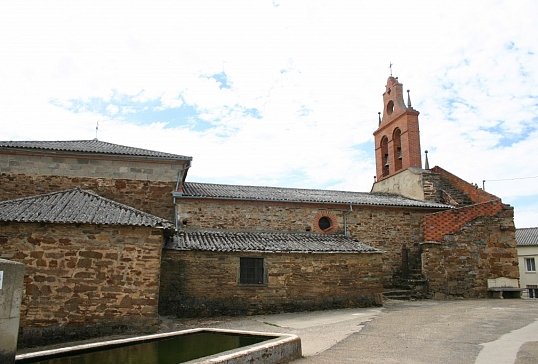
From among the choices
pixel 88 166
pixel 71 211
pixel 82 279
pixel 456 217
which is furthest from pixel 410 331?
pixel 88 166

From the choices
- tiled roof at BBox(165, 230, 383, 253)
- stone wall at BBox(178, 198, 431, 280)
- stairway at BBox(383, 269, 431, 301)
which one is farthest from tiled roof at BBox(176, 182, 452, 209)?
stairway at BBox(383, 269, 431, 301)

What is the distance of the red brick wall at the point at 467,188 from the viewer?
57.7ft

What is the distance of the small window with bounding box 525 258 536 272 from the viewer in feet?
99.1

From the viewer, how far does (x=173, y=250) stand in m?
11.7

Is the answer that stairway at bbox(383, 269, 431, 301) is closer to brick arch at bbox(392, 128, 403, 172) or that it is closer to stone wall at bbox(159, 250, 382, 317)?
stone wall at bbox(159, 250, 382, 317)

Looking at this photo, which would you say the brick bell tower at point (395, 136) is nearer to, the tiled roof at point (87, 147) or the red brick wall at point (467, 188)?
the red brick wall at point (467, 188)

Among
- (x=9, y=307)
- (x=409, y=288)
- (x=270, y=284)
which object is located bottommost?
(x=409, y=288)

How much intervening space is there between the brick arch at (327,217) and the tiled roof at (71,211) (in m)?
6.85

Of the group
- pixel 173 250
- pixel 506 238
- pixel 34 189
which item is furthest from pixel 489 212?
pixel 34 189

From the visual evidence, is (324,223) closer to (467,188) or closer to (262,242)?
(262,242)

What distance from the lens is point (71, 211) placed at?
1012cm

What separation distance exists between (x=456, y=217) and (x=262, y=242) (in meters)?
8.20

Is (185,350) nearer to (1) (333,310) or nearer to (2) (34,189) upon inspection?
(1) (333,310)

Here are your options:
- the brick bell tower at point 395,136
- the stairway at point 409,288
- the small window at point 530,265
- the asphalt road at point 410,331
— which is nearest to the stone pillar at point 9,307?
the asphalt road at point 410,331
